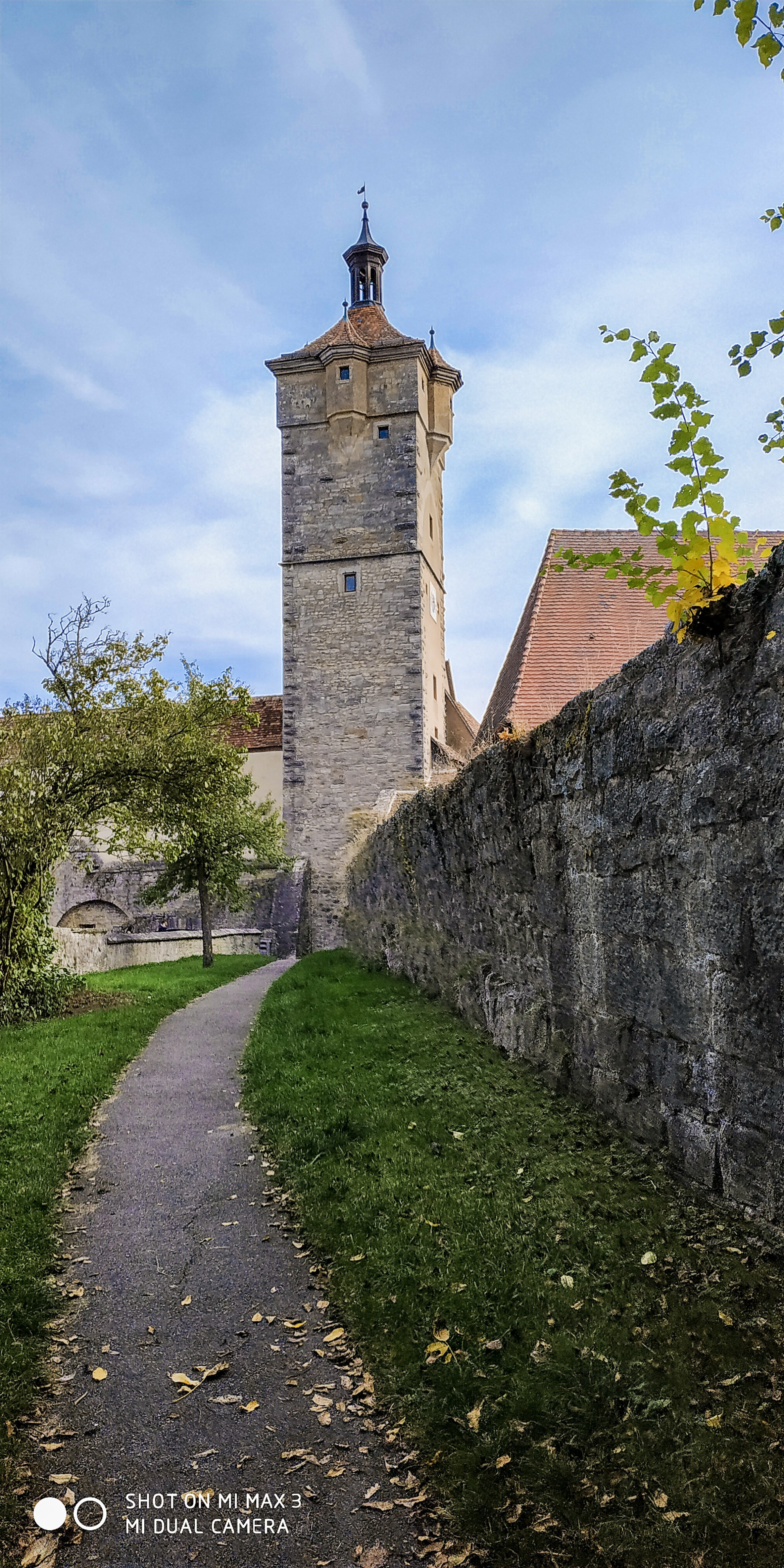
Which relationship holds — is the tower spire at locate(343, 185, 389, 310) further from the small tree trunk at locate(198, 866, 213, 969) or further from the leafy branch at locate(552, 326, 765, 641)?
the leafy branch at locate(552, 326, 765, 641)

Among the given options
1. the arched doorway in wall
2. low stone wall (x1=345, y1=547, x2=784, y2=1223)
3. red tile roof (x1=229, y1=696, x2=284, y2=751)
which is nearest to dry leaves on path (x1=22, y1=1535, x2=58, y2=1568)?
low stone wall (x1=345, y1=547, x2=784, y2=1223)

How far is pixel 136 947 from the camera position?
22703 mm

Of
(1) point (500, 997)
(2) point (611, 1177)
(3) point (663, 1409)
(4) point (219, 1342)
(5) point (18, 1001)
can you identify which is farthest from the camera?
(5) point (18, 1001)

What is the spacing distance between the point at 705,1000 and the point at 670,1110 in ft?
2.28

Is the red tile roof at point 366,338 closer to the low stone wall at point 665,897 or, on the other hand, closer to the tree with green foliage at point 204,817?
the tree with green foliage at point 204,817

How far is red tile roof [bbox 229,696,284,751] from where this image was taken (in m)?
34.5

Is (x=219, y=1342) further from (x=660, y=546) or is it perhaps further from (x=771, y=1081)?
(x=660, y=546)

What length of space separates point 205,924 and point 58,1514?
1864 centimetres

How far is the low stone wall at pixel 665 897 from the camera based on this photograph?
11.3 feet

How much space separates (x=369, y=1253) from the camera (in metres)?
4.48

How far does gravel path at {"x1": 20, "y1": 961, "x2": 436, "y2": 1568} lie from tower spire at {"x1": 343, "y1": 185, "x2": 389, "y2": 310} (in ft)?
121

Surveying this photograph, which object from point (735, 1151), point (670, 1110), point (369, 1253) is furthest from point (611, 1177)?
point (369, 1253)

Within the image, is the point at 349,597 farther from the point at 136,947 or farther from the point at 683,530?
the point at 683,530

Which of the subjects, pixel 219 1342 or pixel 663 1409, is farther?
pixel 219 1342
